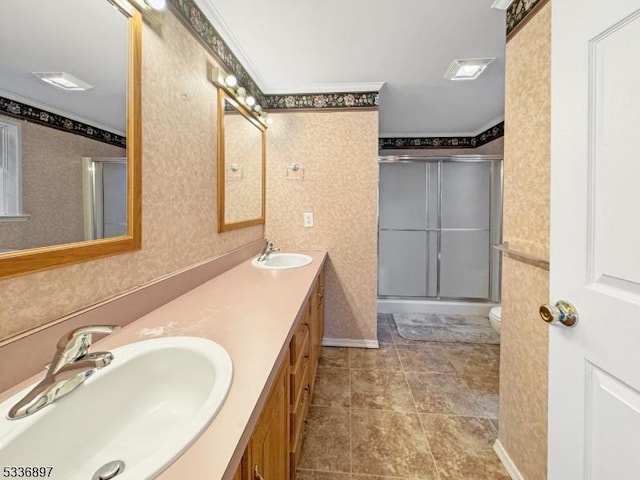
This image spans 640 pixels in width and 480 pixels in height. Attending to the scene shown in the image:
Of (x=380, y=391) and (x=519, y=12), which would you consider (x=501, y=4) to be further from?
(x=380, y=391)

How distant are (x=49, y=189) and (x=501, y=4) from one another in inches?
80.8

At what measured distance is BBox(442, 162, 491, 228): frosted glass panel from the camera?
3.31m

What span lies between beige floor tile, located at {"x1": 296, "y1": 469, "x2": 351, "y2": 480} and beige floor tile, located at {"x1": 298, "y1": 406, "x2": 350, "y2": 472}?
2 centimetres

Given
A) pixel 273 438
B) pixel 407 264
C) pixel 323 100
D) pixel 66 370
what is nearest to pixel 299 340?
pixel 273 438

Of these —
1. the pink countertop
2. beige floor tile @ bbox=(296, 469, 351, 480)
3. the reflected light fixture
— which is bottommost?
beige floor tile @ bbox=(296, 469, 351, 480)

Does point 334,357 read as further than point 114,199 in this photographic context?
Yes

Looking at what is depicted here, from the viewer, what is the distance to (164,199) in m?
1.16

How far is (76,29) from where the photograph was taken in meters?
Answer: 0.80

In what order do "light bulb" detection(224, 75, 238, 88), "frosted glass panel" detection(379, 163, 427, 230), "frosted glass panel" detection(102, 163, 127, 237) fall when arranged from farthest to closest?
1. "frosted glass panel" detection(379, 163, 427, 230)
2. "light bulb" detection(224, 75, 238, 88)
3. "frosted glass panel" detection(102, 163, 127, 237)

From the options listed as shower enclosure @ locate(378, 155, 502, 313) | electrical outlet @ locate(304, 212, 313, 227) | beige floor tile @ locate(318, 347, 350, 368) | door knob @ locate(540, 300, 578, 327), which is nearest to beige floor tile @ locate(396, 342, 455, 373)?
beige floor tile @ locate(318, 347, 350, 368)

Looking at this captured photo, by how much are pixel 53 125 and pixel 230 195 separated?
3.55ft

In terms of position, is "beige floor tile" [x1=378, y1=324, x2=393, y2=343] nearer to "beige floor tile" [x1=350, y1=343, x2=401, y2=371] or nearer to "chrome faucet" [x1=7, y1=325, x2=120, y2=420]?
"beige floor tile" [x1=350, y1=343, x2=401, y2=371]

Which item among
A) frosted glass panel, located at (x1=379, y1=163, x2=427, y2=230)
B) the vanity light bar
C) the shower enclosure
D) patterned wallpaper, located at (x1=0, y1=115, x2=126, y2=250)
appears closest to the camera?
patterned wallpaper, located at (x1=0, y1=115, x2=126, y2=250)

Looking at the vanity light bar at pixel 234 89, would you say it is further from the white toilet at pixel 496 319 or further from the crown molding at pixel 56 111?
the white toilet at pixel 496 319
